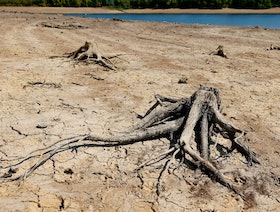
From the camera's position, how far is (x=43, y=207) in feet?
16.0

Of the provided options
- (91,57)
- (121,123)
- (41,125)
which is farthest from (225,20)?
(41,125)

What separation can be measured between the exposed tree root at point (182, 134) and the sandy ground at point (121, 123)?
151 millimetres

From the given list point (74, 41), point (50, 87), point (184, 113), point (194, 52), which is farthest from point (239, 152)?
point (74, 41)

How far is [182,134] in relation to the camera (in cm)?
616

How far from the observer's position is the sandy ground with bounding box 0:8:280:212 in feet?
16.9

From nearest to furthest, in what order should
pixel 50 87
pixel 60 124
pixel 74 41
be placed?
pixel 60 124 → pixel 50 87 → pixel 74 41

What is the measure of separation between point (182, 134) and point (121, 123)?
1872 mm

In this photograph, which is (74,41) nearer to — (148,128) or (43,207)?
(148,128)

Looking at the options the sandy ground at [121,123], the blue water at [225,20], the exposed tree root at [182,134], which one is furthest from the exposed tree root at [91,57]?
the blue water at [225,20]

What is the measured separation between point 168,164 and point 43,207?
6.74ft

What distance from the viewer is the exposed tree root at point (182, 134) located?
586cm

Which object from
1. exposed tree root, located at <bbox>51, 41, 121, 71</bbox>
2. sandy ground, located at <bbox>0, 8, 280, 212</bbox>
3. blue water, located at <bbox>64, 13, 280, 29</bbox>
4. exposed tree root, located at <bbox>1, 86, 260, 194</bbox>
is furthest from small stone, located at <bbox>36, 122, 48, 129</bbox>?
blue water, located at <bbox>64, 13, 280, 29</bbox>

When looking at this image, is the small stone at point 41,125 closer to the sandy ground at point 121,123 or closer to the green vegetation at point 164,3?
the sandy ground at point 121,123

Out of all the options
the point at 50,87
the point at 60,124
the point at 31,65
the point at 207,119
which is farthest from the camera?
the point at 31,65
